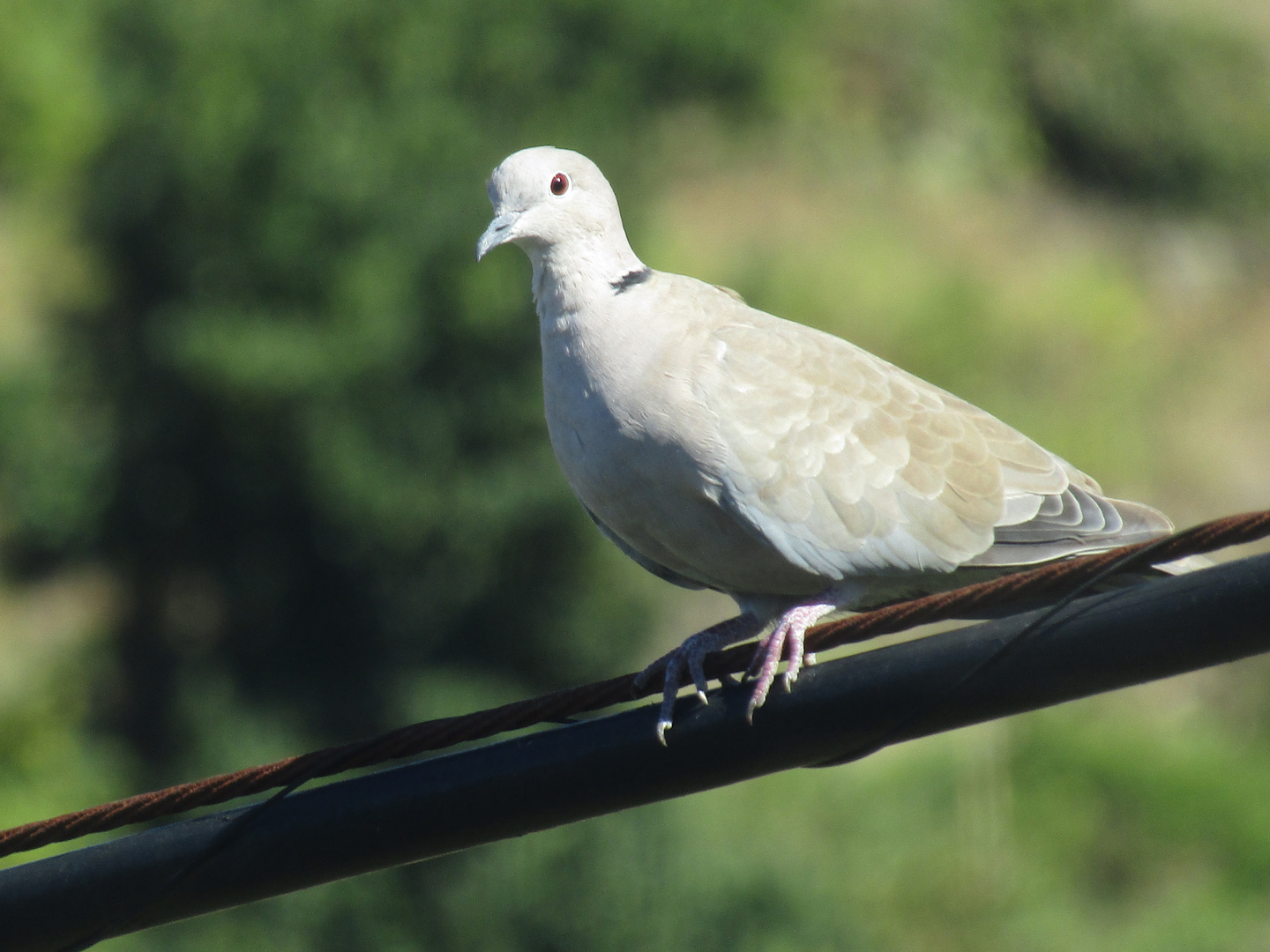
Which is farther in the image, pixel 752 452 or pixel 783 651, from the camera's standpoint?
pixel 752 452

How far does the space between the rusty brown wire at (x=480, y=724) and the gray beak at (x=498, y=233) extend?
159 centimetres

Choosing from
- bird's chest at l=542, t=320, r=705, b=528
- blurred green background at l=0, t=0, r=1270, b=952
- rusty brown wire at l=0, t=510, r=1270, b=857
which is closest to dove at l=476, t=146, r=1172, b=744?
bird's chest at l=542, t=320, r=705, b=528

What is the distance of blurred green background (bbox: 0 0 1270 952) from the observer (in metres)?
14.9

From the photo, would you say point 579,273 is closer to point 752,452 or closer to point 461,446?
point 752,452

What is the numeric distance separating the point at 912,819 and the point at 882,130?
13.8 metres

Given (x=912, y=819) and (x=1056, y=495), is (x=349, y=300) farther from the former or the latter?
(x=1056, y=495)

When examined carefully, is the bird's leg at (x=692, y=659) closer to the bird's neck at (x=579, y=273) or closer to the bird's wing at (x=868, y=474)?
the bird's wing at (x=868, y=474)

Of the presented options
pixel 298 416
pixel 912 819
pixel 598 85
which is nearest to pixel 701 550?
pixel 912 819

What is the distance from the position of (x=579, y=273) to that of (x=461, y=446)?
14.7 m

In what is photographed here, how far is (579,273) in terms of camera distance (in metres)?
3.75

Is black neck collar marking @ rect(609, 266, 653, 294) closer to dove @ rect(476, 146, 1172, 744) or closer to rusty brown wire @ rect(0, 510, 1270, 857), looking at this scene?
dove @ rect(476, 146, 1172, 744)

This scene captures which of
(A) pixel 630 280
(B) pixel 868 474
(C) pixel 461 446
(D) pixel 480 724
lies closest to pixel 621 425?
(A) pixel 630 280

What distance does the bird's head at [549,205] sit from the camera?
3779mm

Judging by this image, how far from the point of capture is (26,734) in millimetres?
16562
